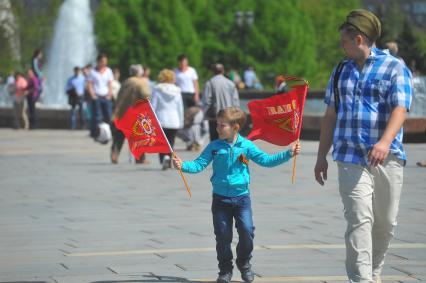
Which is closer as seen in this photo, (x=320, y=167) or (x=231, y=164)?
(x=320, y=167)

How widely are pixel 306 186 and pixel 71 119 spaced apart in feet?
66.4

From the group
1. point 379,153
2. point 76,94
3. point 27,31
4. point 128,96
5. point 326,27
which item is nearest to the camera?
point 379,153

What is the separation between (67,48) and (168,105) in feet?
140

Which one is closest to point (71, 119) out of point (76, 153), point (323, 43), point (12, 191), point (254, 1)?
point (76, 153)

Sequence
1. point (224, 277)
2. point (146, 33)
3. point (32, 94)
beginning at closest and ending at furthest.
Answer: point (224, 277), point (32, 94), point (146, 33)

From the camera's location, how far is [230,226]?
7.92 meters

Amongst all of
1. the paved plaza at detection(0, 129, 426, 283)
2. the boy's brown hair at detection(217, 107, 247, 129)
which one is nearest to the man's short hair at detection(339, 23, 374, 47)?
the boy's brown hair at detection(217, 107, 247, 129)

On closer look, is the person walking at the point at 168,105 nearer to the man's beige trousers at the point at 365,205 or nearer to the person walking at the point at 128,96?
the person walking at the point at 128,96

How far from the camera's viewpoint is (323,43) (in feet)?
299

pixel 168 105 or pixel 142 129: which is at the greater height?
pixel 142 129

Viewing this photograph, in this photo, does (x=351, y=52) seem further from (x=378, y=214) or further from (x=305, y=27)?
(x=305, y=27)

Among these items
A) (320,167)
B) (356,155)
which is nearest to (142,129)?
(320,167)

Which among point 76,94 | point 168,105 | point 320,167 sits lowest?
point 76,94

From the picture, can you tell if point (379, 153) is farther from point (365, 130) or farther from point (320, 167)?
point (320, 167)
